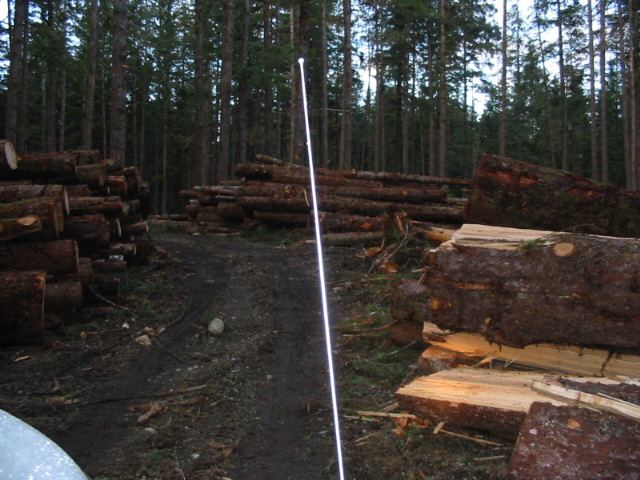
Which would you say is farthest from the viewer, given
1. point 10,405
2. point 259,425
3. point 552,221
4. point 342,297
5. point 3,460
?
point 342,297

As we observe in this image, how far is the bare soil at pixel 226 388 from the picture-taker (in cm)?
353

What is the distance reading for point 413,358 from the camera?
5266 millimetres

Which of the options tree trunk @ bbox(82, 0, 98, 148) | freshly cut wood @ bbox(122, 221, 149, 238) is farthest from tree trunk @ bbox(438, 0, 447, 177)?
freshly cut wood @ bbox(122, 221, 149, 238)

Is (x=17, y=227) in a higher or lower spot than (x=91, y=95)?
lower

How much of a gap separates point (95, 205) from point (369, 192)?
709 centimetres

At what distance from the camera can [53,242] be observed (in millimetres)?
6480

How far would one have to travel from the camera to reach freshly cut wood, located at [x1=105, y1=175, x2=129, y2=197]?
9.68 meters

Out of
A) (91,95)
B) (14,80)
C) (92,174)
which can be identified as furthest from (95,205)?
(91,95)

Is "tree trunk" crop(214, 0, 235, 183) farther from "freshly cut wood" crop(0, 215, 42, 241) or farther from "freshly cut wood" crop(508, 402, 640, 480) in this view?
"freshly cut wood" crop(508, 402, 640, 480)

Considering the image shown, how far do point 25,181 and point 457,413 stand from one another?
23.1ft

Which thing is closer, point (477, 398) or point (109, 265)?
point (477, 398)

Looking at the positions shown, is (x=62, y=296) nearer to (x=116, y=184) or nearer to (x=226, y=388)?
(x=226, y=388)

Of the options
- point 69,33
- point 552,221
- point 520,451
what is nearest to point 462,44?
point 69,33

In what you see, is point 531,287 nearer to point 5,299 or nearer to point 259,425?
point 259,425
